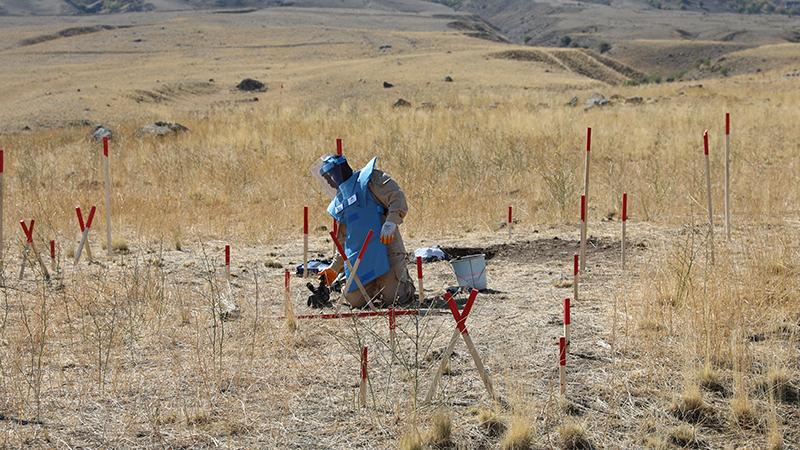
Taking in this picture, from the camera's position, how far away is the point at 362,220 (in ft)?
24.4

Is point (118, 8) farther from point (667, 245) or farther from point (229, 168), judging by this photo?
point (667, 245)

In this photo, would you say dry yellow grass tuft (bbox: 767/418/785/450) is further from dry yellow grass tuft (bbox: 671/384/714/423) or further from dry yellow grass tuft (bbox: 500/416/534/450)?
dry yellow grass tuft (bbox: 500/416/534/450)

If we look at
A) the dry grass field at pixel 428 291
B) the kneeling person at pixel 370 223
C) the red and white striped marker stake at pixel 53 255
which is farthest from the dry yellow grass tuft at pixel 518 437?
the red and white striped marker stake at pixel 53 255

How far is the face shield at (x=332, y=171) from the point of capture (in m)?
7.50

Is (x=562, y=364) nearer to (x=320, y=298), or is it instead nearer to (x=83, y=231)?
(x=320, y=298)

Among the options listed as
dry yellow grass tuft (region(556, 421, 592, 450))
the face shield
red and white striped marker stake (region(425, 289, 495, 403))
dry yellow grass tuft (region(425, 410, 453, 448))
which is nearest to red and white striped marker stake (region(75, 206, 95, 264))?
the face shield

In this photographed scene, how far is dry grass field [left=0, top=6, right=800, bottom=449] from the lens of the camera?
5.04 meters

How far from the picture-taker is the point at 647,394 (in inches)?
208

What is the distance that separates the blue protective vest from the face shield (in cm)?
7

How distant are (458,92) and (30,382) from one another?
86.4ft

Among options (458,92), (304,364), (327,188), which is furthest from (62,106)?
(304,364)

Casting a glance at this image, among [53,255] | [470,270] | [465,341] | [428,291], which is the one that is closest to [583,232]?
[470,270]

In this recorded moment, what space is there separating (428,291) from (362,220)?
0.88 m

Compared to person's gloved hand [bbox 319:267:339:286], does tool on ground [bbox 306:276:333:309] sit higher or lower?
lower
